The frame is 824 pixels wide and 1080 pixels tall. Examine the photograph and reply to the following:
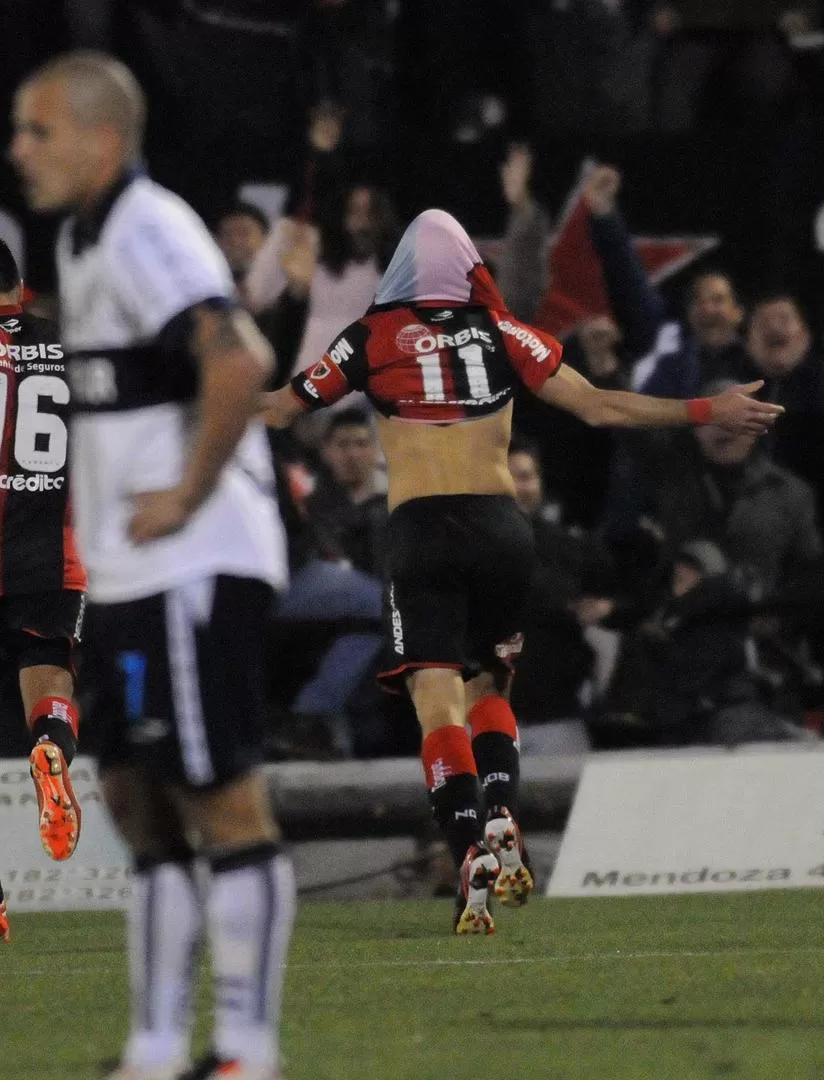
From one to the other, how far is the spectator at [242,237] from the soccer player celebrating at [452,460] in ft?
11.7

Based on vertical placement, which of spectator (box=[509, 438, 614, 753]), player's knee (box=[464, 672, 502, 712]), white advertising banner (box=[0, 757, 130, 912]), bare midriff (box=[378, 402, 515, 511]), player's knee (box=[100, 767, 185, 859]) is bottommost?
white advertising banner (box=[0, 757, 130, 912])

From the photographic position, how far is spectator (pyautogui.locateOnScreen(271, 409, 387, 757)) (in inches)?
434

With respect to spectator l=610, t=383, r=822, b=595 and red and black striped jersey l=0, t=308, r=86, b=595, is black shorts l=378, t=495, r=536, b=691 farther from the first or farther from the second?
spectator l=610, t=383, r=822, b=595

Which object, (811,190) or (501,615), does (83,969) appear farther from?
(811,190)

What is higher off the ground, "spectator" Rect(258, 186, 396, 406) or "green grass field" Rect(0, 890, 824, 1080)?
"spectator" Rect(258, 186, 396, 406)

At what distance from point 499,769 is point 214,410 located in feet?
14.5

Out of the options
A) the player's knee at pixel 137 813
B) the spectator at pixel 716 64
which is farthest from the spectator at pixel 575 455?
the player's knee at pixel 137 813

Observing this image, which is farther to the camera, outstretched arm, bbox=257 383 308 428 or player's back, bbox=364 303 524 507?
outstretched arm, bbox=257 383 308 428

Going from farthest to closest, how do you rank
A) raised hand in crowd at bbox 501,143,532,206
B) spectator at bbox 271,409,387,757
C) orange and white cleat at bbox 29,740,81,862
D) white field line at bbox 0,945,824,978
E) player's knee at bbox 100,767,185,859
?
raised hand in crowd at bbox 501,143,532,206 < spectator at bbox 271,409,387,757 < orange and white cleat at bbox 29,740,81,862 < white field line at bbox 0,945,824,978 < player's knee at bbox 100,767,185,859

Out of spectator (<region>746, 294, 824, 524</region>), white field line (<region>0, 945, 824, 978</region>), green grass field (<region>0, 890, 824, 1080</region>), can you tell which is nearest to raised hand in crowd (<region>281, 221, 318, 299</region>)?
spectator (<region>746, 294, 824, 524</region>)

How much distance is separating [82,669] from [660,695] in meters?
2.69

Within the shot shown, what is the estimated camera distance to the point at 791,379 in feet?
39.5

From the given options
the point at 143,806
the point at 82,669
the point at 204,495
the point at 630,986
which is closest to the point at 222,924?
the point at 143,806

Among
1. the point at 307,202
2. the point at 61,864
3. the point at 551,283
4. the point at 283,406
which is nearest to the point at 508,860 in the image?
the point at 283,406
